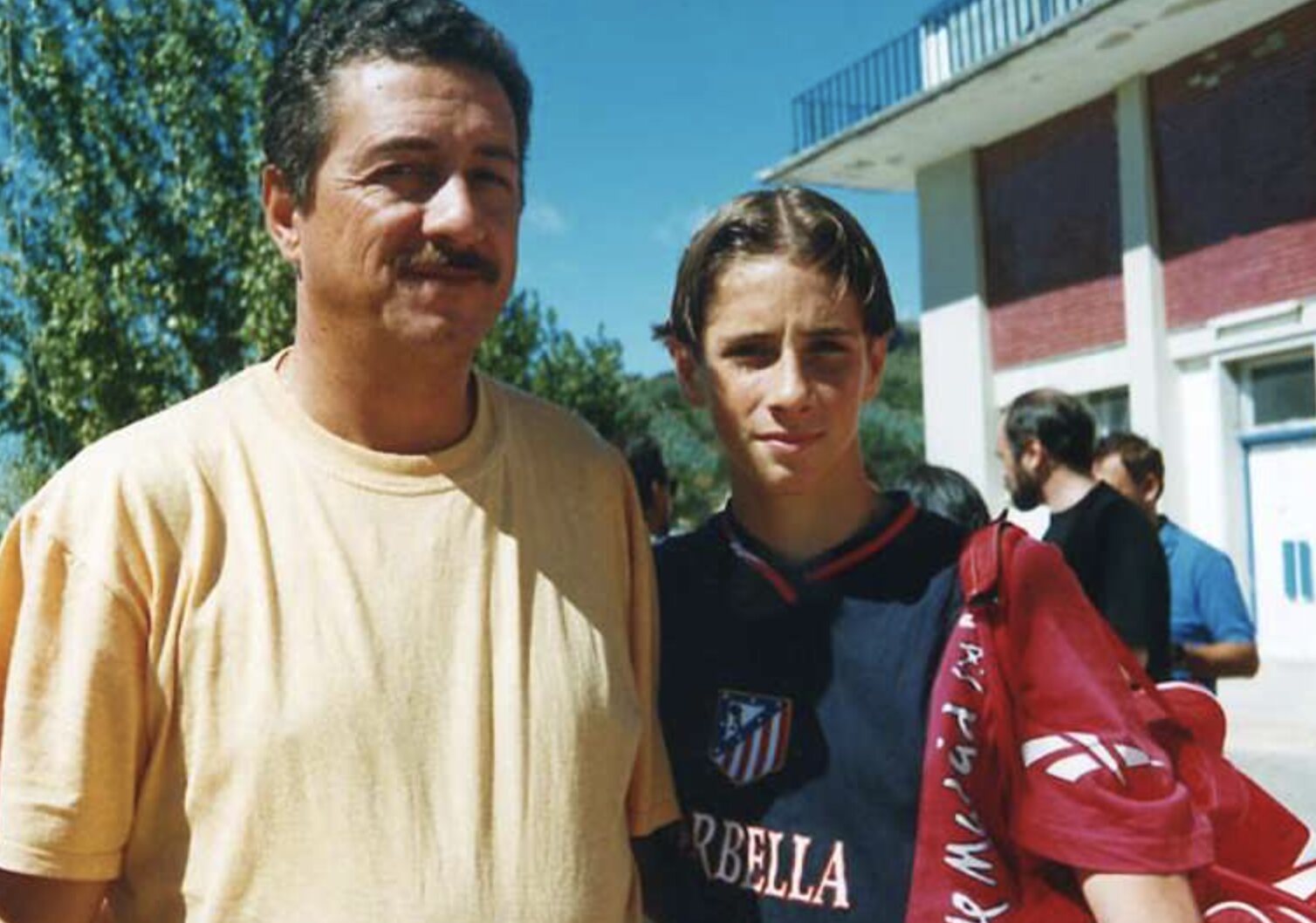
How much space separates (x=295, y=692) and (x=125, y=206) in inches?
501

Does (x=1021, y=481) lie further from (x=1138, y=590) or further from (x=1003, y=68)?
(x=1003, y=68)

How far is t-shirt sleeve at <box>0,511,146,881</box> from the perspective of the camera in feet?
4.81

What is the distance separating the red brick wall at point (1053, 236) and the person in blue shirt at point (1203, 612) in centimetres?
987

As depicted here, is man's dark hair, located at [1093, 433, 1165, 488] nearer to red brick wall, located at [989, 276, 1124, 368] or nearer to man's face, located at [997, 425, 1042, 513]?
man's face, located at [997, 425, 1042, 513]

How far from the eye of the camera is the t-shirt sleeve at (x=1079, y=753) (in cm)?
163

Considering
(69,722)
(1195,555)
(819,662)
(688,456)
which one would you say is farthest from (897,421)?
(69,722)

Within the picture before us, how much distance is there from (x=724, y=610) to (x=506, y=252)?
1.83 ft

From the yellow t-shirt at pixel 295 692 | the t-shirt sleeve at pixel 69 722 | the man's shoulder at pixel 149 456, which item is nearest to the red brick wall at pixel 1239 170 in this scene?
the yellow t-shirt at pixel 295 692

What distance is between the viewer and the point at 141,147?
1315 centimetres

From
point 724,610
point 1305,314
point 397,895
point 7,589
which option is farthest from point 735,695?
point 1305,314

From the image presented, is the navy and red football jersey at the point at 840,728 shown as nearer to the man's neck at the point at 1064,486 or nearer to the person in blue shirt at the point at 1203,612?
the man's neck at the point at 1064,486

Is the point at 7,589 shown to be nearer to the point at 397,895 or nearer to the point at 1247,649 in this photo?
the point at 397,895

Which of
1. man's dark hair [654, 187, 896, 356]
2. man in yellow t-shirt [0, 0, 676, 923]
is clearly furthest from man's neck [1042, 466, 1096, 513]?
man in yellow t-shirt [0, 0, 676, 923]

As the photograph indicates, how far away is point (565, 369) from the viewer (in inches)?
838
